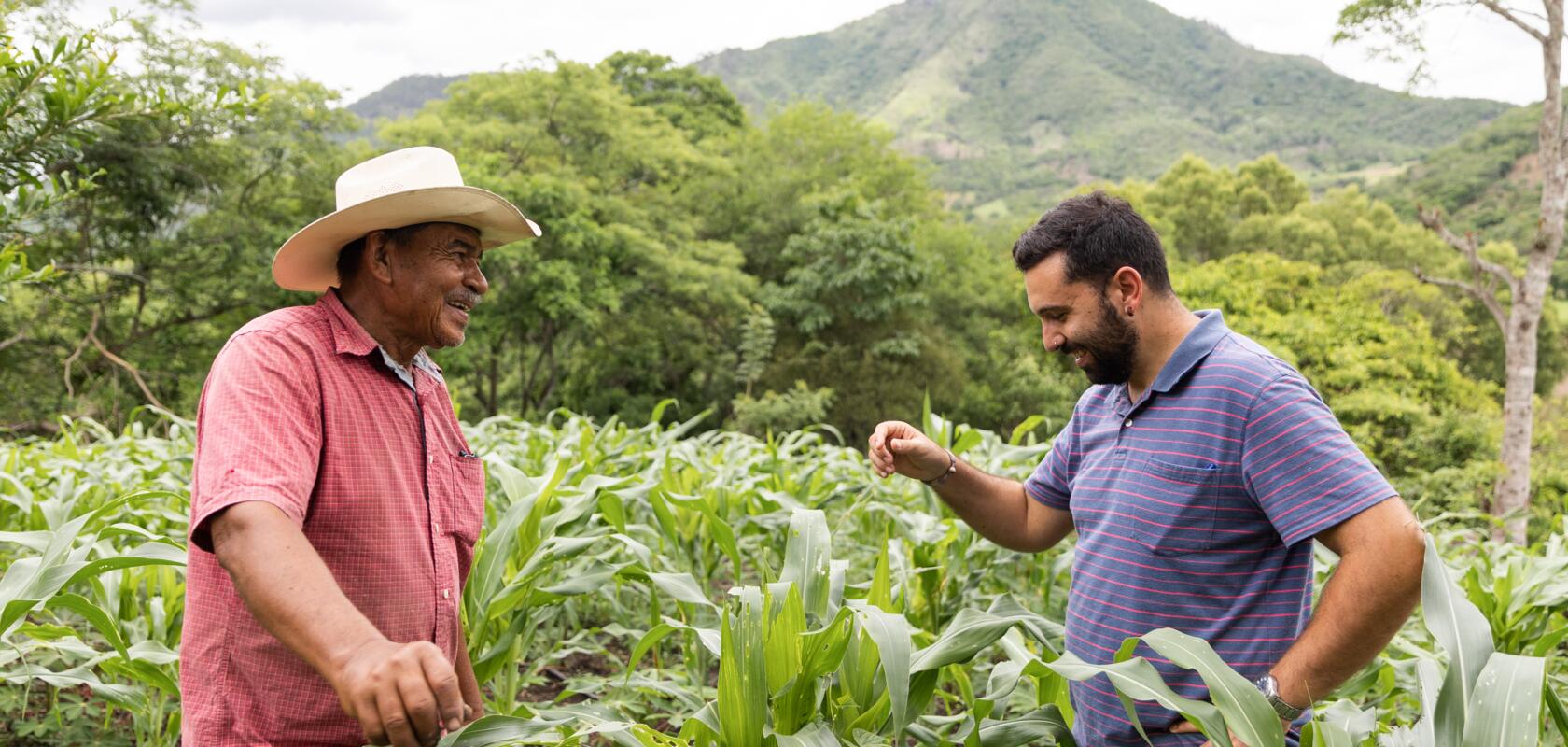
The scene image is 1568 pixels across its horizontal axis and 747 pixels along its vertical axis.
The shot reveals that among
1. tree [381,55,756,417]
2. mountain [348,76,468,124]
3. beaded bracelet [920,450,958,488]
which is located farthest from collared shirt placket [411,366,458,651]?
mountain [348,76,468,124]

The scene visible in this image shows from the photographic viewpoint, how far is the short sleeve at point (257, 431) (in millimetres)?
990

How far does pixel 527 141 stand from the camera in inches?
623

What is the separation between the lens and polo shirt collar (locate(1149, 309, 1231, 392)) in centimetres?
145

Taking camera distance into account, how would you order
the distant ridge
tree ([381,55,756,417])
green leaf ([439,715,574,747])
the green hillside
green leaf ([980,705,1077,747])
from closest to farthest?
green leaf ([439,715,574,747])
green leaf ([980,705,1077,747])
tree ([381,55,756,417])
the green hillside
the distant ridge

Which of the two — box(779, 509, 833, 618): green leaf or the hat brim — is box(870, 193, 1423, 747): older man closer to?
box(779, 509, 833, 618): green leaf

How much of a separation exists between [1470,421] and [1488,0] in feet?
19.3

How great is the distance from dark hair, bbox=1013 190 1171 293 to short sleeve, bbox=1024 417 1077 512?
0.35 meters

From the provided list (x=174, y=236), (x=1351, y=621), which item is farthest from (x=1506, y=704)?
(x=174, y=236)

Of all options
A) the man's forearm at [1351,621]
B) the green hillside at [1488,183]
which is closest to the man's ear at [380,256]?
the man's forearm at [1351,621]

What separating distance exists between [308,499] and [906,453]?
1076mm

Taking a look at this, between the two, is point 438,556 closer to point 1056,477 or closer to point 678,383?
point 1056,477

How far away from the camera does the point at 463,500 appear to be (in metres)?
1.45

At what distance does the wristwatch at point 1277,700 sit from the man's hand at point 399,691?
3.39 feet

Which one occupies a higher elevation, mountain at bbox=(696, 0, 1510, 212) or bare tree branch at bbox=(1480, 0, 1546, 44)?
mountain at bbox=(696, 0, 1510, 212)
